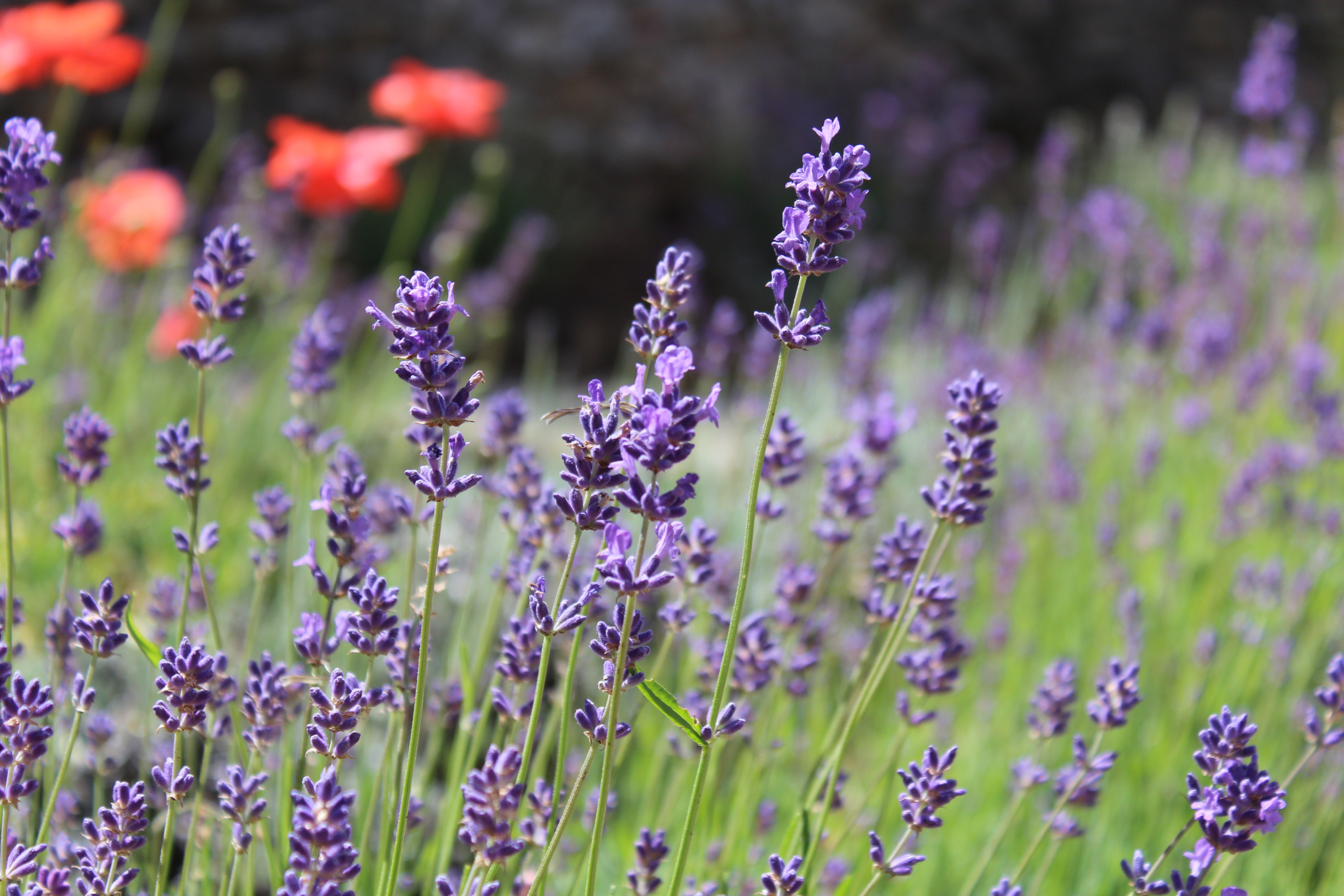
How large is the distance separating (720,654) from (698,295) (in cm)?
461

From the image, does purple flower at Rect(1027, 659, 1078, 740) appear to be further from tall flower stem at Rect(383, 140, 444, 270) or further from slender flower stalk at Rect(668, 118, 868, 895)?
tall flower stem at Rect(383, 140, 444, 270)

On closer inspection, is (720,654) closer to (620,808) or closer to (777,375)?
(777,375)

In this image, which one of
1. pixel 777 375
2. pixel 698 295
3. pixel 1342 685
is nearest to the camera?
pixel 777 375

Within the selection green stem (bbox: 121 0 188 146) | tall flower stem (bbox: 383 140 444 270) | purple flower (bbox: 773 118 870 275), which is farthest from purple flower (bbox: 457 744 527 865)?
green stem (bbox: 121 0 188 146)

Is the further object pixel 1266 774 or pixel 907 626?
pixel 907 626

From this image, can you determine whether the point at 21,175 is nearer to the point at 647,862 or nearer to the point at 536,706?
the point at 536,706

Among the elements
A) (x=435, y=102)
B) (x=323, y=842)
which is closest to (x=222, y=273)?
(x=323, y=842)

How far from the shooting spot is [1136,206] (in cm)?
550

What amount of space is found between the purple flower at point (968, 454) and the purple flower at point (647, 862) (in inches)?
18.4

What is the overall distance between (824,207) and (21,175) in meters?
0.85

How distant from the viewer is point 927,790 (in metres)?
1.14

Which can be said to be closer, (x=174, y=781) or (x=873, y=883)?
(x=174, y=781)

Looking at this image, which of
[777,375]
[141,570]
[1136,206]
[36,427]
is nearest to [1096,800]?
[777,375]

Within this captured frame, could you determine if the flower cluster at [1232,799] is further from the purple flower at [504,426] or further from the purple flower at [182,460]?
the purple flower at [182,460]
